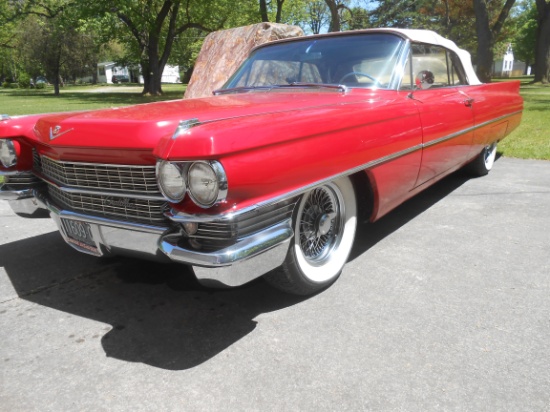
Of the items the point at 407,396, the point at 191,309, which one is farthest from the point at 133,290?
the point at 407,396

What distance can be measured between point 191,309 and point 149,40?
975 inches

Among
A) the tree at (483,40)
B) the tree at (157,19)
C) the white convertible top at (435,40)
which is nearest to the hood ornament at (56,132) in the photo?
the white convertible top at (435,40)

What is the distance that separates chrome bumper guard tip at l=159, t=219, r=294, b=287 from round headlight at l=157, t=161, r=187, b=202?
211mm

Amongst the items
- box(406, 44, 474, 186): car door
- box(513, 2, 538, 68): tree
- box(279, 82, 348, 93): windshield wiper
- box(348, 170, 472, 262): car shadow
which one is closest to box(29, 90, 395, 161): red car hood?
box(279, 82, 348, 93): windshield wiper

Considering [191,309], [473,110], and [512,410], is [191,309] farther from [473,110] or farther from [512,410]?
[473,110]

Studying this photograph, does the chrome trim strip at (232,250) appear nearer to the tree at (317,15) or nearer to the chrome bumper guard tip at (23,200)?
the chrome bumper guard tip at (23,200)

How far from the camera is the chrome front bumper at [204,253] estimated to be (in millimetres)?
1885

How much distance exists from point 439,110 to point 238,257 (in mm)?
2283

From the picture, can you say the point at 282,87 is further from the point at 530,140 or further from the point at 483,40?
the point at 483,40

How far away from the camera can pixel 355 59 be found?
326 cm

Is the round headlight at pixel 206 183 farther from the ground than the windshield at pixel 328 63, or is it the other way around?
the windshield at pixel 328 63

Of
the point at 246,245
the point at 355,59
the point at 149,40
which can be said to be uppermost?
the point at 149,40

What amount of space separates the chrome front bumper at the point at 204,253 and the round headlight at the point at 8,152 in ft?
2.56

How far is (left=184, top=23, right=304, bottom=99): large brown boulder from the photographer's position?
847 cm
